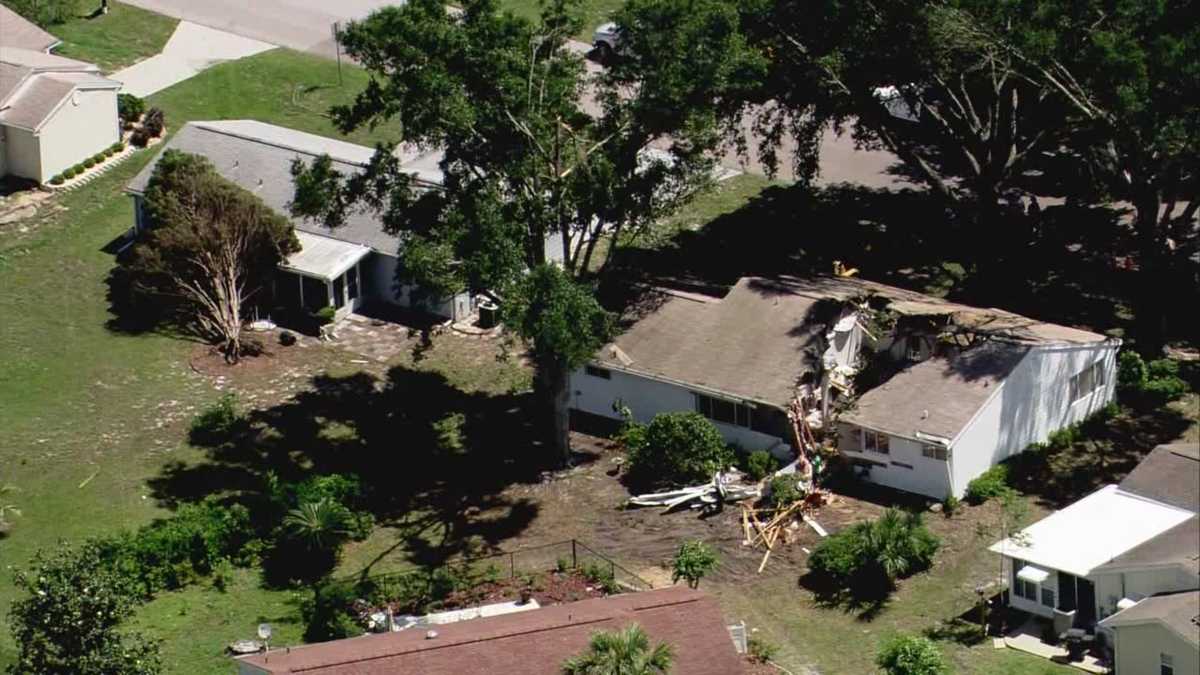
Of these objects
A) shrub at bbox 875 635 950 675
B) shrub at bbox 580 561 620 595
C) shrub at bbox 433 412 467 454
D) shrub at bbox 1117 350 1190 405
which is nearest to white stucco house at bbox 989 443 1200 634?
shrub at bbox 875 635 950 675

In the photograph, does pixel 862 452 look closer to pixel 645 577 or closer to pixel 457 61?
pixel 645 577

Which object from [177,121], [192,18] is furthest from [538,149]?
[192,18]

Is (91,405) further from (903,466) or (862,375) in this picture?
(903,466)

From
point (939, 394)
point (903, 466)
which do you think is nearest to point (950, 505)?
point (903, 466)

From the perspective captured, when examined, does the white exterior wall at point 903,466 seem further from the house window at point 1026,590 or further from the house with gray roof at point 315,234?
the house with gray roof at point 315,234

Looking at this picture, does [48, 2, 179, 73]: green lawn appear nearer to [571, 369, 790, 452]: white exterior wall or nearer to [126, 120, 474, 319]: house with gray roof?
[126, 120, 474, 319]: house with gray roof

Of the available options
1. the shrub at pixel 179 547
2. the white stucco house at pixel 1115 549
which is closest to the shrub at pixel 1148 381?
the white stucco house at pixel 1115 549
